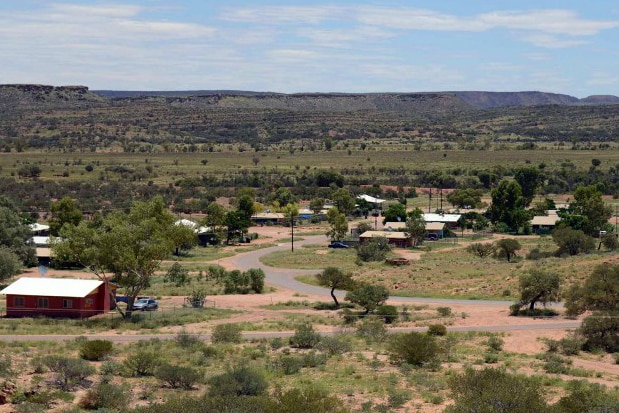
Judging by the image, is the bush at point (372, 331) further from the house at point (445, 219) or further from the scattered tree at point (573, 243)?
the house at point (445, 219)

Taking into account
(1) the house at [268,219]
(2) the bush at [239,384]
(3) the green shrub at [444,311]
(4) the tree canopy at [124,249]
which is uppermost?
(4) the tree canopy at [124,249]

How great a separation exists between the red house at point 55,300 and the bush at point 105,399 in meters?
18.4

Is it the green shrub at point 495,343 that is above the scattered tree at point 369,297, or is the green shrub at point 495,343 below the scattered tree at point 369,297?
above

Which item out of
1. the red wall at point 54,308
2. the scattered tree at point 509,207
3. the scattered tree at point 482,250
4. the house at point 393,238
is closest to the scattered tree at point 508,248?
the scattered tree at point 482,250

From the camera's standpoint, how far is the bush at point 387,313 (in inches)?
1731

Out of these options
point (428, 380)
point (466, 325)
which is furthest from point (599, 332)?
point (428, 380)

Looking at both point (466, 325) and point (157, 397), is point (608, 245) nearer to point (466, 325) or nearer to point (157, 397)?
point (466, 325)

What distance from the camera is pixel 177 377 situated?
91.0ft

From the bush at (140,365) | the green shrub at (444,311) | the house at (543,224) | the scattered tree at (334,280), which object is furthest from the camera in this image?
the house at (543,224)

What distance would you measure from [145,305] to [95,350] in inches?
625

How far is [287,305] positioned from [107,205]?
55503 mm

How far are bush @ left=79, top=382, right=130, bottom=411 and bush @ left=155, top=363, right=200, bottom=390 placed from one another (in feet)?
6.38

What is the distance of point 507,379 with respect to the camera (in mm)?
24703

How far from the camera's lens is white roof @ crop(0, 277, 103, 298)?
4419cm
